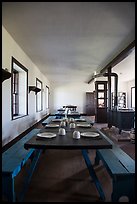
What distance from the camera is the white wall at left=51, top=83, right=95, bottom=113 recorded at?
1348cm

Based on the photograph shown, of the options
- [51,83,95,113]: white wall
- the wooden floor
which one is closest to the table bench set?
the wooden floor

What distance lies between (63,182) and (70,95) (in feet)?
37.1

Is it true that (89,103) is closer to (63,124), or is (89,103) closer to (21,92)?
(21,92)

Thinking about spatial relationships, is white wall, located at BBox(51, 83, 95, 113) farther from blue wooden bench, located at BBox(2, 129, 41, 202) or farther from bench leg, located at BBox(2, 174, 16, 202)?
bench leg, located at BBox(2, 174, 16, 202)

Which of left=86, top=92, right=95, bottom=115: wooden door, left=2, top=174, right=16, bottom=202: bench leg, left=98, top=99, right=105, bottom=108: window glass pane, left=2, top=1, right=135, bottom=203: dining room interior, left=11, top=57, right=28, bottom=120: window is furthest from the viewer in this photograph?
left=86, top=92, right=95, bottom=115: wooden door

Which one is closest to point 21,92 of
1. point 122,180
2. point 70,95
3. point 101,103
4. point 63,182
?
point 63,182

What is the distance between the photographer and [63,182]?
2.30 metres

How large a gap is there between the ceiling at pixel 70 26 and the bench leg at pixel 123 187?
2403 millimetres

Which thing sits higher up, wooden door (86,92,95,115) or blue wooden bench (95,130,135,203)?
wooden door (86,92,95,115)

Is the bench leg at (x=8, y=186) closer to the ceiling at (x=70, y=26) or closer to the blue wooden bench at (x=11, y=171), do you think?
the blue wooden bench at (x=11, y=171)

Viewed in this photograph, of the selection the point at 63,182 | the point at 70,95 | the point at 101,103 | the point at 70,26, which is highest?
the point at 70,26

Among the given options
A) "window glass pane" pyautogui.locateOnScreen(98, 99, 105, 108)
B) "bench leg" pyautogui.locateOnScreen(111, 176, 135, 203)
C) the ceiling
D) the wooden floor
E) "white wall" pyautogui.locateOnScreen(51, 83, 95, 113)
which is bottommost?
the wooden floor

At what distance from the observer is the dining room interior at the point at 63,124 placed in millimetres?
1903

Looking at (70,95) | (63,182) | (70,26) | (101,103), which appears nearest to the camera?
(63,182)
